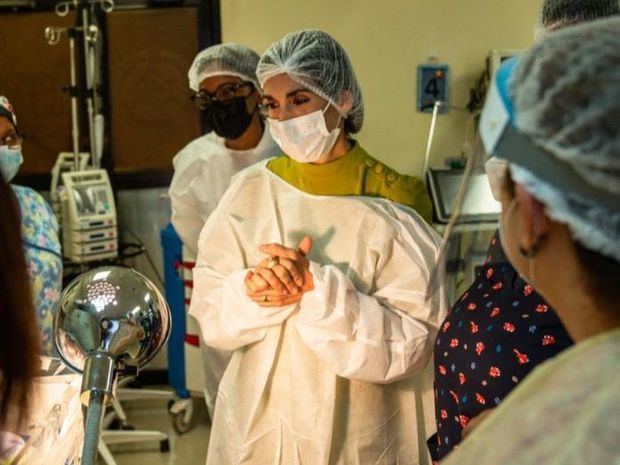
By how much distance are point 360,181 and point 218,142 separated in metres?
1.29

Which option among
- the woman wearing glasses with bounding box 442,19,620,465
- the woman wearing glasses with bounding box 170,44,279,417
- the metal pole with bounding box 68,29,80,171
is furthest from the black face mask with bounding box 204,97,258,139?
the woman wearing glasses with bounding box 442,19,620,465

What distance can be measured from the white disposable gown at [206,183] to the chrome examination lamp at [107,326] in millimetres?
1827

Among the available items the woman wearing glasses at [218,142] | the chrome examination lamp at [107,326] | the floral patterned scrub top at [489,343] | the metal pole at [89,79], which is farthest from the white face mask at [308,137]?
the metal pole at [89,79]

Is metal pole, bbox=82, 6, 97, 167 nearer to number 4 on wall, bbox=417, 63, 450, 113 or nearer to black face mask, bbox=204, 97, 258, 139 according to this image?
black face mask, bbox=204, 97, 258, 139

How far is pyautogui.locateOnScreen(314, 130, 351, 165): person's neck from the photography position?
1.86 metres

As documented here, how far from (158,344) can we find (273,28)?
111 inches

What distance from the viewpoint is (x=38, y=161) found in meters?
3.71

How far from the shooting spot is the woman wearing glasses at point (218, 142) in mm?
2822

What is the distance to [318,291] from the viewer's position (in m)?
1.65

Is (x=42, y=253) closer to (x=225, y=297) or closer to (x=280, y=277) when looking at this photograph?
(x=225, y=297)

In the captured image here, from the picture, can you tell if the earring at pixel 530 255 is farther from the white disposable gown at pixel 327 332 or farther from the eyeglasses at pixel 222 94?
the eyeglasses at pixel 222 94

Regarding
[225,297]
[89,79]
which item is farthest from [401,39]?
[225,297]

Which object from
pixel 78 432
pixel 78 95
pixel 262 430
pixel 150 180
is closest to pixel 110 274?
pixel 78 432

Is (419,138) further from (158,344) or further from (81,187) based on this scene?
(158,344)
